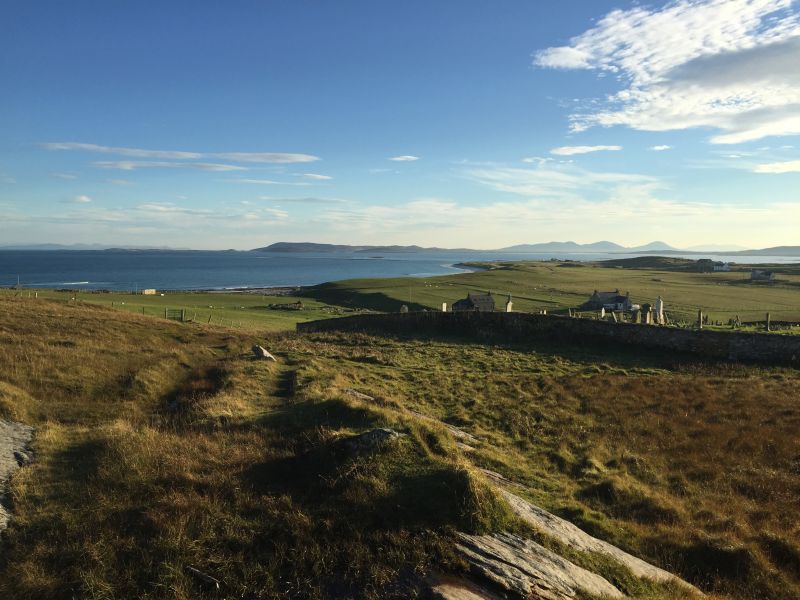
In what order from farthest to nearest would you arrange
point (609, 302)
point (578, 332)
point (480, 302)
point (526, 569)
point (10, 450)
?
point (609, 302) → point (480, 302) → point (578, 332) → point (10, 450) → point (526, 569)

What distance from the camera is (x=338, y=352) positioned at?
31844mm

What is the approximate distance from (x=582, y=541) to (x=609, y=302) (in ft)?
199

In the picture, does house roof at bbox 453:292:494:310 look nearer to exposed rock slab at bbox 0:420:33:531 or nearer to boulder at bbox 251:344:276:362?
boulder at bbox 251:344:276:362

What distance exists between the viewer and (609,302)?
64.1 m

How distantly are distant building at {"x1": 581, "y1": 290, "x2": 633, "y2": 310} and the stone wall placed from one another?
97.6ft

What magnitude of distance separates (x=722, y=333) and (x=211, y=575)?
31.4 metres

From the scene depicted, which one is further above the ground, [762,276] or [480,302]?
[762,276]

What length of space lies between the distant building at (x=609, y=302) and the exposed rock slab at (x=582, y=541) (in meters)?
57.9

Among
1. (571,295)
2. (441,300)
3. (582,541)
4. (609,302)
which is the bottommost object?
(582,541)

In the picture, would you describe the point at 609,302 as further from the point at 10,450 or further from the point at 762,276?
the point at 762,276

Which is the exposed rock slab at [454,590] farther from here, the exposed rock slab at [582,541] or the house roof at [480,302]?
the house roof at [480,302]

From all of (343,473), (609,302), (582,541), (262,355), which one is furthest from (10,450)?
(609,302)

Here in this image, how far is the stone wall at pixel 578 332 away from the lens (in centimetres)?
2772

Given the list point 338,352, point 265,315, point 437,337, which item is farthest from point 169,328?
point 265,315
